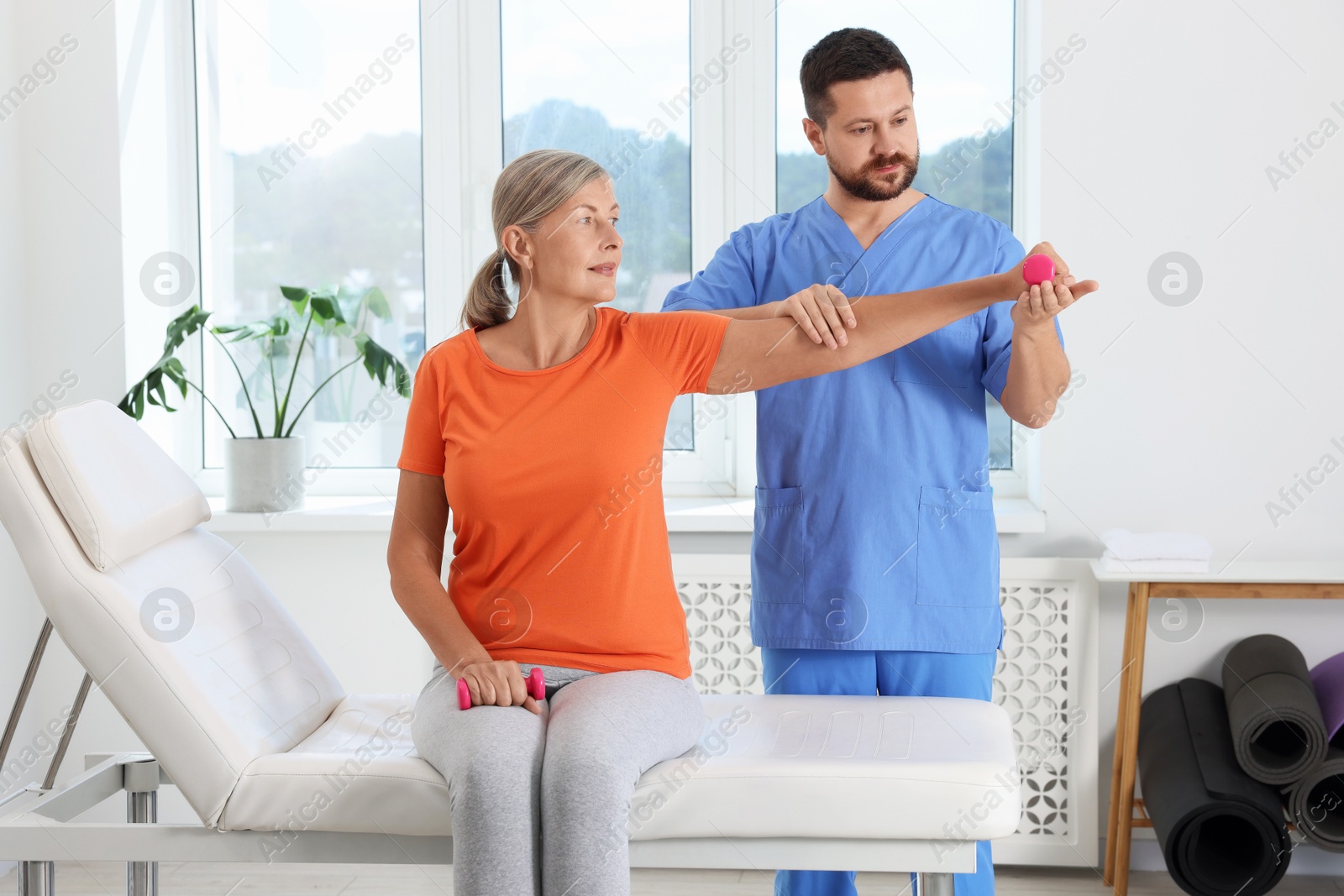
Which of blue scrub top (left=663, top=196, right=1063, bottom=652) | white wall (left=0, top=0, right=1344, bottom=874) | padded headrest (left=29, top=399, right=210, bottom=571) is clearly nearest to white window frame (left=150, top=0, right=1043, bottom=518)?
white wall (left=0, top=0, right=1344, bottom=874)

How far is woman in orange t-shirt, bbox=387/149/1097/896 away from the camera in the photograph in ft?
4.14

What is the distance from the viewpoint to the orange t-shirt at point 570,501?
1.30 m

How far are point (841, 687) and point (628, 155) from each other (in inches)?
57.6

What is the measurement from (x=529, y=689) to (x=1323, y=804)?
58.6 inches

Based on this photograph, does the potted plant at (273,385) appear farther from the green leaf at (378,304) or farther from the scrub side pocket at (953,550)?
the scrub side pocket at (953,550)

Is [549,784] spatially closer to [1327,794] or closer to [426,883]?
[426,883]

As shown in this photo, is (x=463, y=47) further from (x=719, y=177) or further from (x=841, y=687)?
(x=841, y=687)

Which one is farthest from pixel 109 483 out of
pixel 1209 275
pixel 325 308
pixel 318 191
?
pixel 1209 275

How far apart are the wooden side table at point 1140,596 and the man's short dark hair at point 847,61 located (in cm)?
104

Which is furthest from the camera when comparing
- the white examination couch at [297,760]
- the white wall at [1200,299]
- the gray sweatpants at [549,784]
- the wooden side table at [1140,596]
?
the white wall at [1200,299]

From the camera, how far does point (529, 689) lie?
4.20 feet

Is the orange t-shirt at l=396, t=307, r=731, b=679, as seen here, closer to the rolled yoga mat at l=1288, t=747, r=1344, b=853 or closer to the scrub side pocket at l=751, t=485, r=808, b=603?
the scrub side pocket at l=751, t=485, r=808, b=603

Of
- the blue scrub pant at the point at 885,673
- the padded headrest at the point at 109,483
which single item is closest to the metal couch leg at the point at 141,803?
the padded headrest at the point at 109,483

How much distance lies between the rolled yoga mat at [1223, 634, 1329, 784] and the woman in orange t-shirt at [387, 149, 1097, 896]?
1048 mm
